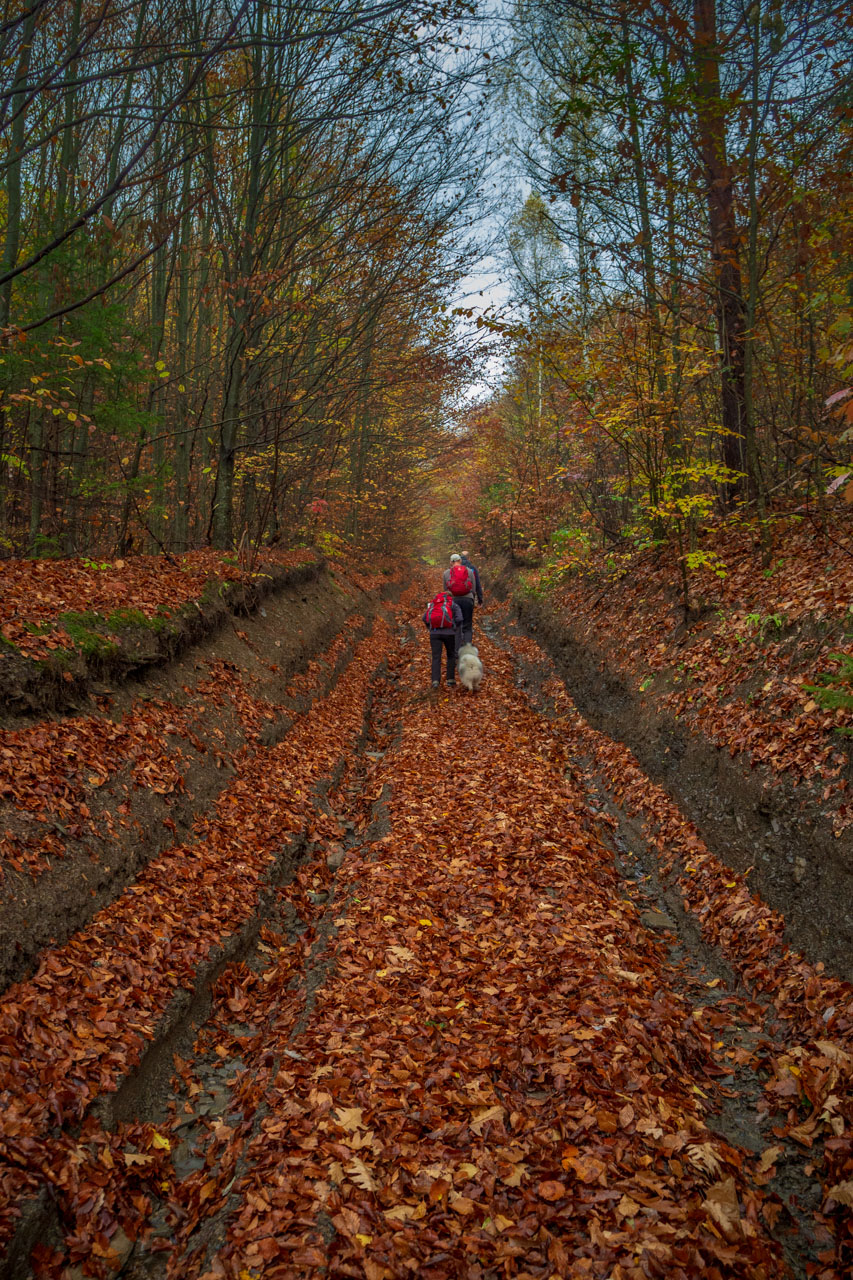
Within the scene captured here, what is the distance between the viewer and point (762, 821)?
18.4 feet

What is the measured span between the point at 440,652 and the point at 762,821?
7.42m

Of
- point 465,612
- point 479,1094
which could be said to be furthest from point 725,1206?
point 465,612

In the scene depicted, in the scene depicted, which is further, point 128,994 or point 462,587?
point 462,587

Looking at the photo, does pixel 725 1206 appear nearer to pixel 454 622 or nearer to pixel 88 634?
pixel 88 634

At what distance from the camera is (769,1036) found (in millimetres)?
4227

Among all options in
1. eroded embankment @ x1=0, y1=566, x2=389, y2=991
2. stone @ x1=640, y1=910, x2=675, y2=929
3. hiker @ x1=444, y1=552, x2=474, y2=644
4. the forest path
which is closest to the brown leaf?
the forest path

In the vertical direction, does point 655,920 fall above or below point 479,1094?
below

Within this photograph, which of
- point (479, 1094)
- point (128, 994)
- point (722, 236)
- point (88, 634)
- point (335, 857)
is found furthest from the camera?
point (722, 236)

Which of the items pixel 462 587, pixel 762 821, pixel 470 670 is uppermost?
pixel 462 587

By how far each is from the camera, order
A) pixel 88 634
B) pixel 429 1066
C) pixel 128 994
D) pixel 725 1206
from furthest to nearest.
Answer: pixel 88 634 < pixel 128 994 < pixel 429 1066 < pixel 725 1206

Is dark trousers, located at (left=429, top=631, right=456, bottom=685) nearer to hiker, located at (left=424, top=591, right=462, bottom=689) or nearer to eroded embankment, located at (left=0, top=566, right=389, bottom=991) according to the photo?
hiker, located at (left=424, top=591, right=462, bottom=689)

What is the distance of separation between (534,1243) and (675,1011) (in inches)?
75.9

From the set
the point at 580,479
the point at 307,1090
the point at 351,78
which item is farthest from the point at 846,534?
the point at 351,78

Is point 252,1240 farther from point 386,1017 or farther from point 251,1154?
point 386,1017
